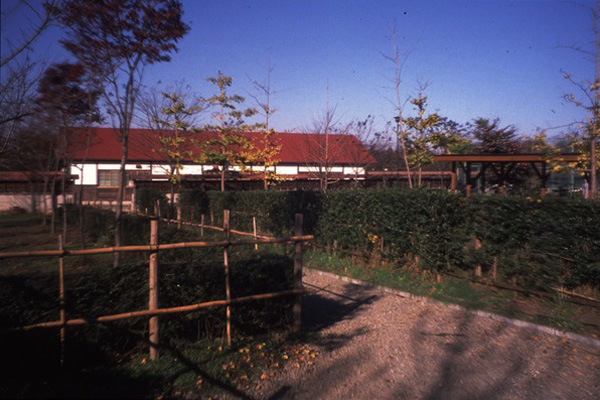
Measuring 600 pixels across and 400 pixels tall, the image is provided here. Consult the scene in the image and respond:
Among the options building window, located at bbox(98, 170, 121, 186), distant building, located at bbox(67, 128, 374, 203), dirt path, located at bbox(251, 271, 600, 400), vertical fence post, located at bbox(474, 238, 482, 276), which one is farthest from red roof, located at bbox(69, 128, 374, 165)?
vertical fence post, located at bbox(474, 238, 482, 276)

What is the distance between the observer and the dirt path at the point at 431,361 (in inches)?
155

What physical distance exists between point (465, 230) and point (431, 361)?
3808 mm

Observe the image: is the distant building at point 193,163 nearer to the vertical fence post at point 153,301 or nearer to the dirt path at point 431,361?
the vertical fence post at point 153,301

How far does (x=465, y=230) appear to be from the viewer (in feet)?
25.5

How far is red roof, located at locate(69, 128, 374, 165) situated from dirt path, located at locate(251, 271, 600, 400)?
9702 mm

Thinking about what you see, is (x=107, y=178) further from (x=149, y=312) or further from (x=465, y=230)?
(x=149, y=312)

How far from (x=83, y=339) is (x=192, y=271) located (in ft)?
4.26

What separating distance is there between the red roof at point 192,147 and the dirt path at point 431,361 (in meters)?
9.70

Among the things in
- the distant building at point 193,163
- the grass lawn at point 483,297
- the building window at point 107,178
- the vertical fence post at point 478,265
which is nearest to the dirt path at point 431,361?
the grass lawn at point 483,297

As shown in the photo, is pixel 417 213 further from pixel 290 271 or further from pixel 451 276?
pixel 290 271

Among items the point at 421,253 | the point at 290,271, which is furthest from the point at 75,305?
the point at 421,253

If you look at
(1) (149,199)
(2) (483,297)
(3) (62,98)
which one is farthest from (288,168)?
(2) (483,297)

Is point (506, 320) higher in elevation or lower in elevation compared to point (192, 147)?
lower

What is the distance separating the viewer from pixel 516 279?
6.90 metres
